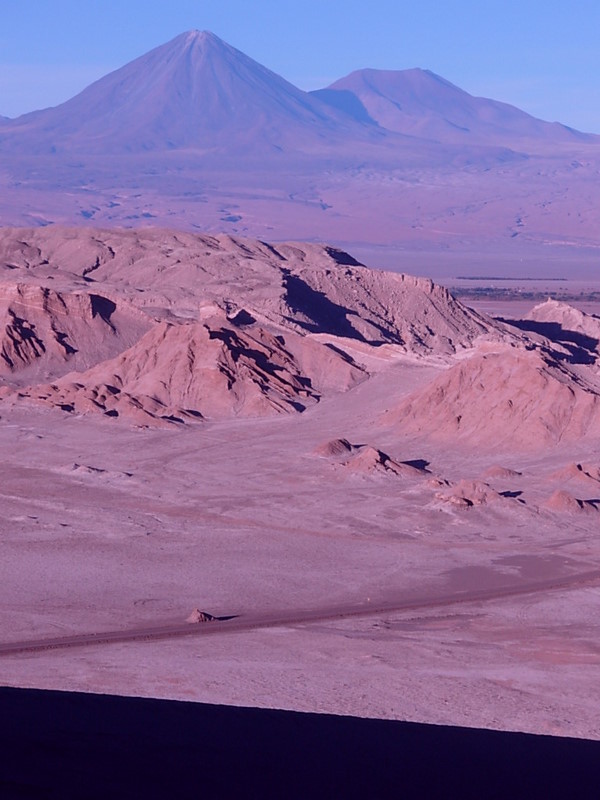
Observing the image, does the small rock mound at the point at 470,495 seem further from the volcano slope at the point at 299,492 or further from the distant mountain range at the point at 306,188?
the distant mountain range at the point at 306,188

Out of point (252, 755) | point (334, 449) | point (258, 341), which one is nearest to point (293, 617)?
point (252, 755)

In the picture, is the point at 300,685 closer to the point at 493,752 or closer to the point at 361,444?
the point at 493,752

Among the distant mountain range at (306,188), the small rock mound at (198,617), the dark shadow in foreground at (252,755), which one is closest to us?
the dark shadow in foreground at (252,755)

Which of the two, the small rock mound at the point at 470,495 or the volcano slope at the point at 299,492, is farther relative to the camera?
the small rock mound at the point at 470,495

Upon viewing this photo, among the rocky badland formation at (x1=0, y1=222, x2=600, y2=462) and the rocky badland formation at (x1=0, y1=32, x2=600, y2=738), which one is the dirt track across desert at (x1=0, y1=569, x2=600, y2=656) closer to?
the rocky badland formation at (x1=0, y1=32, x2=600, y2=738)

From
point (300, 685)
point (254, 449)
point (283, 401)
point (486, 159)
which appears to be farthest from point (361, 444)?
point (486, 159)

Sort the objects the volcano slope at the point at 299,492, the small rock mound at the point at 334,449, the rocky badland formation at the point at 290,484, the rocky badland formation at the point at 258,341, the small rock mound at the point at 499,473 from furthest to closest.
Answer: the rocky badland formation at the point at 258,341 < the small rock mound at the point at 334,449 < the small rock mound at the point at 499,473 < the rocky badland formation at the point at 290,484 < the volcano slope at the point at 299,492

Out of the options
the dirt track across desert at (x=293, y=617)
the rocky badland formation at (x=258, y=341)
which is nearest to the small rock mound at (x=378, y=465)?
the rocky badland formation at (x=258, y=341)

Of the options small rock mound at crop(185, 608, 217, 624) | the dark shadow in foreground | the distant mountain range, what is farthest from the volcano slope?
the distant mountain range
